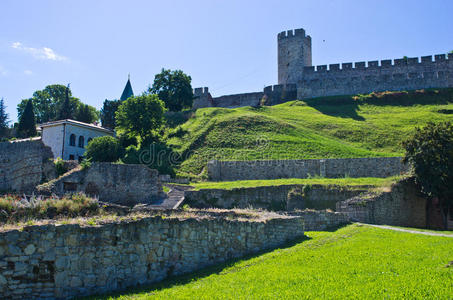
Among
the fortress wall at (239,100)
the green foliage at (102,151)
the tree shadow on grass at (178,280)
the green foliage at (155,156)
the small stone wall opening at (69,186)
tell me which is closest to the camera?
the tree shadow on grass at (178,280)

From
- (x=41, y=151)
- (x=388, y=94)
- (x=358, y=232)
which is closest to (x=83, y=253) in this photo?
(x=358, y=232)

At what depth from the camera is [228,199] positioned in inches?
918

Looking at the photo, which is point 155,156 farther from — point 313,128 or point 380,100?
point 380,100

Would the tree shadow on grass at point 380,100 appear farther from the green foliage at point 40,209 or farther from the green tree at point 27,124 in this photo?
the green foliage at point 40,209

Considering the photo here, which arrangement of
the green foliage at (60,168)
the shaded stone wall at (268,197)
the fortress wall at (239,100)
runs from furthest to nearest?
the fortress wall at (239,100)
the green foliage at (60,168)
the shaded stone wall at (268,197)

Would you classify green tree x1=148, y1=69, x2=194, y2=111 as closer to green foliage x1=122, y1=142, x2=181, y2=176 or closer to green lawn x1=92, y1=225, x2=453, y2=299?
green foliage x1=122, y1=142, x2=181, y2=176

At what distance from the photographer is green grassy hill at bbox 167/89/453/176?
33.9m

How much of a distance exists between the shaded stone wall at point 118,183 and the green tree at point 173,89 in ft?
96.9

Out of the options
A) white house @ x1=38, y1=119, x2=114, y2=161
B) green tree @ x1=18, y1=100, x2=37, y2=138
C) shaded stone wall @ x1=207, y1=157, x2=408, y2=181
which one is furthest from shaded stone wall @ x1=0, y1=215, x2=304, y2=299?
green tree @ x1=18, y1=100, x2=37, y2=138

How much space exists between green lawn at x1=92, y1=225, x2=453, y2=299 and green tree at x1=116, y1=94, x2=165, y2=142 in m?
28.2

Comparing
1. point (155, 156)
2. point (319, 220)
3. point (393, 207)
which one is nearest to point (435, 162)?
point (393, 207)

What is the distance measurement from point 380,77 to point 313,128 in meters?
19.6

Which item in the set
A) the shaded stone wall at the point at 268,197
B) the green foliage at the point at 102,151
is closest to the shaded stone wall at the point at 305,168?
the shaded stone wall at the point at 268,197

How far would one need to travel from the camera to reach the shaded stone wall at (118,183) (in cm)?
2420
